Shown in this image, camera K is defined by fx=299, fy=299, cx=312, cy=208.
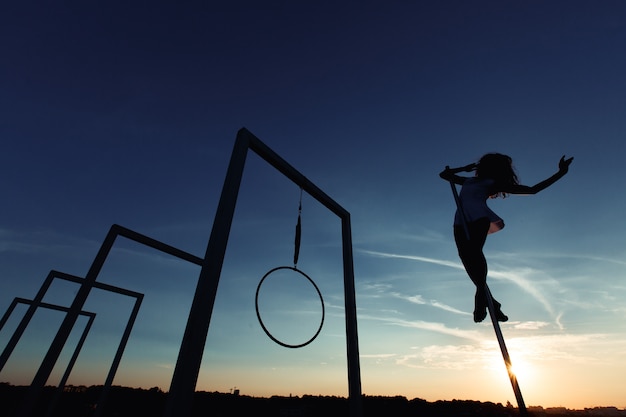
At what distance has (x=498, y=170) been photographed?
386 cm

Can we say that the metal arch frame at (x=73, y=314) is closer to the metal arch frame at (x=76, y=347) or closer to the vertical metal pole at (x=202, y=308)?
the metal arch frame at (x=76, y=347)

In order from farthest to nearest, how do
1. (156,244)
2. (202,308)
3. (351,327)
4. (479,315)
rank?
1. (156,244)
2. (351,327)
3. (479,315)
4. (202,308)

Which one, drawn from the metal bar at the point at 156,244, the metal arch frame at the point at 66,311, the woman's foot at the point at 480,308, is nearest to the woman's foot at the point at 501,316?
the woman's foot at the point at 480,308

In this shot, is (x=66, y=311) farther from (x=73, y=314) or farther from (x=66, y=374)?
(x=73, y=314)

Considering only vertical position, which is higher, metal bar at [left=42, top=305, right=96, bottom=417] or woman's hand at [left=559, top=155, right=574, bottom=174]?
woman's hand at [left=559, top=155, right=574, bottom=174]

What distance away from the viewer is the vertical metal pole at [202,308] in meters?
1.99

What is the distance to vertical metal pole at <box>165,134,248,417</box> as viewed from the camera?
1.99 metres

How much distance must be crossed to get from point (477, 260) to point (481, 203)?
0.76 metres

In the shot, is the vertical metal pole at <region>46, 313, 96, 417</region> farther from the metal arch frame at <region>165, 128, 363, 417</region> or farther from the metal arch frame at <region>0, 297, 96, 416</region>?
the metal arch frame at <region>165, 128, 363, 417</region>

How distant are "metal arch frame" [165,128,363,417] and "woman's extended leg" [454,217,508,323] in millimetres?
1617

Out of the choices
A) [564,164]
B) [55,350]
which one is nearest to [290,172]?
[564,164]

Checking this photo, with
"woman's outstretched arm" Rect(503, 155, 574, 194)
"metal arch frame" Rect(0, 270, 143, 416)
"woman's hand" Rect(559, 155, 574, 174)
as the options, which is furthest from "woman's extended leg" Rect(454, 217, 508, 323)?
"metal arch frame" Rect(0, 270, 143, 416)

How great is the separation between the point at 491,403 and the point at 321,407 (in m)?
20.1

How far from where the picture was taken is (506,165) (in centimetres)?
389
